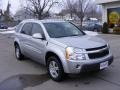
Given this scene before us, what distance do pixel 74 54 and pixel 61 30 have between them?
1643mm

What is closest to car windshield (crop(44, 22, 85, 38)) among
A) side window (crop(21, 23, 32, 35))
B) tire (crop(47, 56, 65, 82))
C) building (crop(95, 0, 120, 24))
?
tire (crop(47, 56, 65, 82))

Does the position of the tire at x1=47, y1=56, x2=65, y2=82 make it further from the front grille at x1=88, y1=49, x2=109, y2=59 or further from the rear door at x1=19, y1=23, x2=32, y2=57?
the rear door at x1=19, y1=23, x2=32, y2=57

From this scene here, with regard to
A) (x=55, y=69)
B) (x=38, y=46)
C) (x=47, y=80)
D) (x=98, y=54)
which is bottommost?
(x=47, y=80)

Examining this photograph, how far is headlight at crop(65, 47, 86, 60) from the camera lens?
5.85 m

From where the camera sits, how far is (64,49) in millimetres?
6008

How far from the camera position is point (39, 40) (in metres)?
7.11

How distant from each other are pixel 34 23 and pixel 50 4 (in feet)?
88.5

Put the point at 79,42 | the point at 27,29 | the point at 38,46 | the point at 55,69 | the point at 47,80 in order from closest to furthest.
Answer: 1. the point at 79,42
2. the point at 55,69
3. the point at 47,80
4. the point at 38,46
5. the point at 27,29

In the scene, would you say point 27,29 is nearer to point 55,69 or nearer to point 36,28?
point 36,28

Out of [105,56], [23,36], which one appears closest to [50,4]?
[23,36]

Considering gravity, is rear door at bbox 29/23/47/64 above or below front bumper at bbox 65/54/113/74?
above

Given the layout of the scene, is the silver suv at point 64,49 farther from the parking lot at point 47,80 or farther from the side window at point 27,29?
the parking lot at point 47,80

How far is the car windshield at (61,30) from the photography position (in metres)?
7.06

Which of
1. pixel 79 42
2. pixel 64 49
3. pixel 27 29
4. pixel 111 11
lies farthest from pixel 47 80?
pixel 111 11
